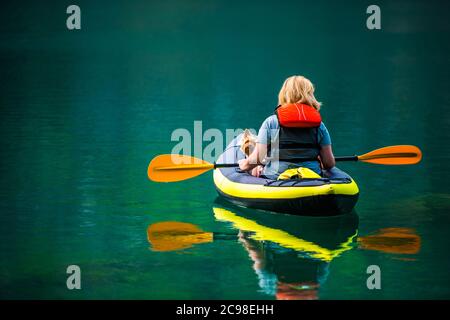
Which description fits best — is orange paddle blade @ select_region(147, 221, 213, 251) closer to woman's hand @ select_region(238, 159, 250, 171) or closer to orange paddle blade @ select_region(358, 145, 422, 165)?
woman's hand @ select_region(238, 159, 250, 171)

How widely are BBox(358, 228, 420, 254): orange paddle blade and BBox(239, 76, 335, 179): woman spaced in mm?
926

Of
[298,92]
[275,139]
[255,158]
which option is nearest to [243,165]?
[255,158]

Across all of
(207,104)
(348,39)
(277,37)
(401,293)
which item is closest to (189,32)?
(277,37)

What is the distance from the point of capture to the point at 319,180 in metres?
7.86

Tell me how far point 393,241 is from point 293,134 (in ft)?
4.52

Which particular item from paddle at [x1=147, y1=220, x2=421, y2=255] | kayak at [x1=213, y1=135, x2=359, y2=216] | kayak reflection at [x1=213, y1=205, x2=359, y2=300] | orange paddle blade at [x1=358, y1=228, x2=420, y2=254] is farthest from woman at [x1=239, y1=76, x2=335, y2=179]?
orange paddle blade at [x1=358, y1=228, x2=420, y2=254]

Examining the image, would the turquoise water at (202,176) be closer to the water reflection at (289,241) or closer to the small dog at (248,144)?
the water reflection at (289,241)

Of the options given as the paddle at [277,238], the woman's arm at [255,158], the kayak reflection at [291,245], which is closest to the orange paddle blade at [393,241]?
the paddle at [277,238]

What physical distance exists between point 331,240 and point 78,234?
213cm

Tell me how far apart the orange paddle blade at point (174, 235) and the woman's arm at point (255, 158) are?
2.73ft

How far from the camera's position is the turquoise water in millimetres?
6566
